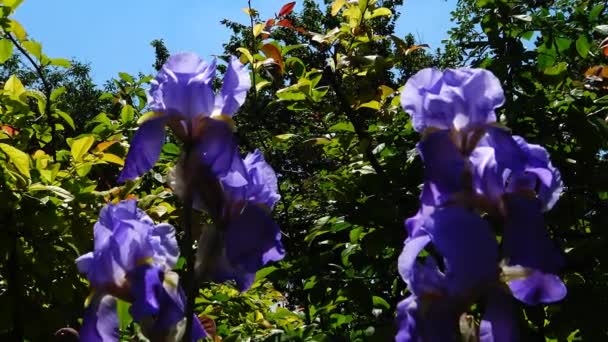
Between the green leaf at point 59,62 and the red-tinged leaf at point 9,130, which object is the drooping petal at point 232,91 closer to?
the red-tinged leaf at point 9,130

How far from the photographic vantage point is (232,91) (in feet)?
3.22

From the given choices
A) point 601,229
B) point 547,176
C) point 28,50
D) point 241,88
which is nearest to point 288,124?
point 28,50

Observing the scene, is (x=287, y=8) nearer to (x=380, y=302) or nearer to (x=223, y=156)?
(x=380, y=302)

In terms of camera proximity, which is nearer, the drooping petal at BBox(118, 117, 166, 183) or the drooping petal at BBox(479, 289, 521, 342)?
the drooping petal at BBox(479, 289, 521, 342)

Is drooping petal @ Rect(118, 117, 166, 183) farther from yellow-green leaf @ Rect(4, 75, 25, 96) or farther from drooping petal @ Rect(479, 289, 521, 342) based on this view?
yellow-green leaf @ Rect(4, 75, 25, 96)

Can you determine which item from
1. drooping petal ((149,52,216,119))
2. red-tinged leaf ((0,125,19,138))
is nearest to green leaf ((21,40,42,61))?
red-tinged leaf ((0,125,19,138))

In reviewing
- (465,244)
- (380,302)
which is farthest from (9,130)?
(465,244)

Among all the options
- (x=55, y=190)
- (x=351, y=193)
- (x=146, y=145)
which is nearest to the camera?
(x=146, y=145)

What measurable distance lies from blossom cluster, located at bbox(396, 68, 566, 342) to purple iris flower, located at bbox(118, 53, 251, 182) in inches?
10.3

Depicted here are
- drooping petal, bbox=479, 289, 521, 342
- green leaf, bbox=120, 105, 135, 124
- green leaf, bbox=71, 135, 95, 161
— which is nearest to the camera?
drooping petal, bbox=479, 289, 521, 342

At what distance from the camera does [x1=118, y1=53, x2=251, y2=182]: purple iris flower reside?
3.06 feet

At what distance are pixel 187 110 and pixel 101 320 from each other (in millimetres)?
302

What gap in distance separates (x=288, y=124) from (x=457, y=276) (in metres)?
2.69

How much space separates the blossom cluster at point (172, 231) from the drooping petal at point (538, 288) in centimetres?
32
